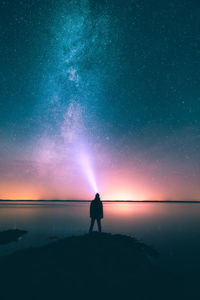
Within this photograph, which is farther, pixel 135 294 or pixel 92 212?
pixel 92 212

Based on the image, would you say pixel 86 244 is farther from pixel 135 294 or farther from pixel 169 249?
pixel 169 249

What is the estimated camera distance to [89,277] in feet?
29.6

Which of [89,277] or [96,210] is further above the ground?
[96,210]

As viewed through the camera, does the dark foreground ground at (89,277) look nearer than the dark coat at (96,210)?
Yes

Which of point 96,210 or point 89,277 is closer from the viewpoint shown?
point 89,277

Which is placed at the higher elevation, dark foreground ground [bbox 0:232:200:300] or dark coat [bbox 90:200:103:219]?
dark coat [bbox 90:200:103:219]

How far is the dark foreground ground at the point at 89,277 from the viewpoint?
25.3ft

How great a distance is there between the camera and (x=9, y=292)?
24.6 feet

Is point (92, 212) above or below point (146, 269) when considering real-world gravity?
above

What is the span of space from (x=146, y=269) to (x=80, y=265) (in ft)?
14.2

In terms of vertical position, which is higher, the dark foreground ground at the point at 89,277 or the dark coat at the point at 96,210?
the dark coat at the point at 96,210

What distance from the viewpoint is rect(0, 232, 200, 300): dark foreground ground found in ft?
25.3

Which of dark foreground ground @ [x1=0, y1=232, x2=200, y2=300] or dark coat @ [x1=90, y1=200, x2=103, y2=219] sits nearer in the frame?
dark foreground ground @ [x1=0, y1=232, x2=200, y2=300]

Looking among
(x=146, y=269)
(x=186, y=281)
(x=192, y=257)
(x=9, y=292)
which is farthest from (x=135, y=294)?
(x=192, y=257)
